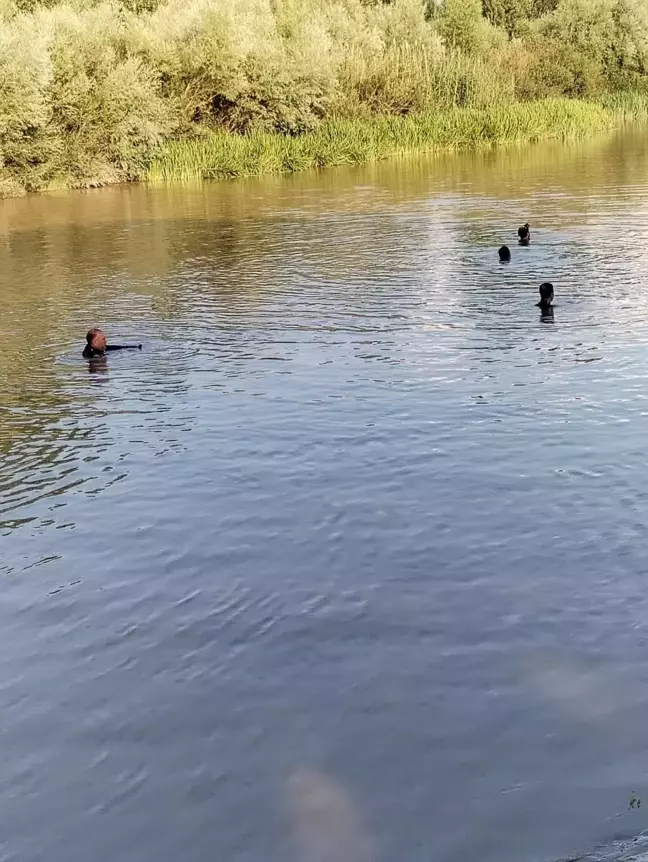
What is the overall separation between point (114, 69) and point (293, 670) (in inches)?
1735

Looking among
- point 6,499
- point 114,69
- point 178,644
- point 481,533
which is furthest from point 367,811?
point 114,69

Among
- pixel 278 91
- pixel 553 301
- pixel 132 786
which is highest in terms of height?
pixel 278 91

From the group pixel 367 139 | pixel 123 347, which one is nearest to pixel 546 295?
pixel 123 347

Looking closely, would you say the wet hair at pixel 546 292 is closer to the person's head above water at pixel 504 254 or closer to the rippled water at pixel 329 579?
the rippled water at pixel 329 579

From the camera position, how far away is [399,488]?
35.3ft

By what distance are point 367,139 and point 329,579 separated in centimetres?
4535

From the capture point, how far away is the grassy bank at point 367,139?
47594 mm

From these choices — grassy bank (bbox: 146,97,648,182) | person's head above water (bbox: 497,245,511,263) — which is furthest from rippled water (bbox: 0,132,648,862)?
grassy bank (bbox: 146,97,648,182)

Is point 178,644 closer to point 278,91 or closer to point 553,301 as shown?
point 553,301

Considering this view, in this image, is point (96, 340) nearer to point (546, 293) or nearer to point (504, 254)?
point (546, 293)

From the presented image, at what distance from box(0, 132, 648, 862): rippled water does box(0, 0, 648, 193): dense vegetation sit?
86.2 feet

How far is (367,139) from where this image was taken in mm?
51906

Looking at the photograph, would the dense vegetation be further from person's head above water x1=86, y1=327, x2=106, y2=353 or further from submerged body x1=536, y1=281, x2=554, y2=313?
submerged body x1=536, y1=281, x2=554, y2=313

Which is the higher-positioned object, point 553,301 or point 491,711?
point 553,301
